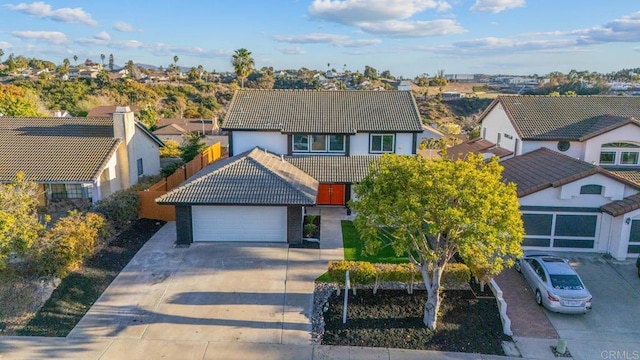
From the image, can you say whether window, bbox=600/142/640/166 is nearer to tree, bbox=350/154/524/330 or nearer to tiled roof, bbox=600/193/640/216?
tiled roof, bbox=600/193/640/216

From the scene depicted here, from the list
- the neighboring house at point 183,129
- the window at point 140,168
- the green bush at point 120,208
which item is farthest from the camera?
the neighboring house at point 183,129

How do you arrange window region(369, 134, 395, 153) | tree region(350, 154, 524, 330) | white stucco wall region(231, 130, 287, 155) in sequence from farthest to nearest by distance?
white stucco wall region(231, 130, 287, 155) < window region(369, 134, 395, 153) < tree region(350, 154, 524, 330)

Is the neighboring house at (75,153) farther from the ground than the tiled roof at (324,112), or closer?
closer

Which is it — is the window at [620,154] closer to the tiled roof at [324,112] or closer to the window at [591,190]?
the window at [591,190]

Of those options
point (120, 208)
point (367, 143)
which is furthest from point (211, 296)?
point (367, 143)

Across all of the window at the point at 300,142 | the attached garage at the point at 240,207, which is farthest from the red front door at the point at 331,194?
the attached garage at the point at 240,207

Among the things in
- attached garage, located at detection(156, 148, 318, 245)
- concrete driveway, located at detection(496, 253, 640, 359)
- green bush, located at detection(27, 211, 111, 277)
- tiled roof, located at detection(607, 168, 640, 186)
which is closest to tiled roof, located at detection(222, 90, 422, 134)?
attached garage, located at detection(156, 148, 318, 245)

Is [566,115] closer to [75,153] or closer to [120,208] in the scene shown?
[120,208]
